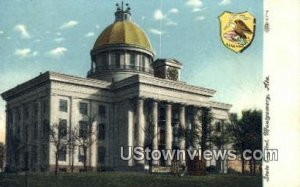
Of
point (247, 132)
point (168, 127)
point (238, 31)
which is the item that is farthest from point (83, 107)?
point (238, 31)

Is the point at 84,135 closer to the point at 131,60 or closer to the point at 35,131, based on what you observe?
the point at 35,131

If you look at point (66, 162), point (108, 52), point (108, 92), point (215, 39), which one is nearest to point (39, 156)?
point (66, 162)

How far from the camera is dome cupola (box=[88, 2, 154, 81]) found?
35156 millimetres

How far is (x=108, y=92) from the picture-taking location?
31.1 metres

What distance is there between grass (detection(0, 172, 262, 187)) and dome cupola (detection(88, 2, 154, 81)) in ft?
48.0

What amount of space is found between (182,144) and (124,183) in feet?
27.0

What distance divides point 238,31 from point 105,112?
48.6ft

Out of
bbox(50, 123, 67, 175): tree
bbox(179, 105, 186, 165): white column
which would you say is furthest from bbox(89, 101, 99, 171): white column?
bbox(179, 105, 186, 165): white column

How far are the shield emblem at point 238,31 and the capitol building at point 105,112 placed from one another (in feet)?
25.4

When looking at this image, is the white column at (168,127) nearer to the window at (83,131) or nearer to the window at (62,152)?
the window at (83,131)

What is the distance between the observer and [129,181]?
65.4ft

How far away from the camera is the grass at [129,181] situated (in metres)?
19.6

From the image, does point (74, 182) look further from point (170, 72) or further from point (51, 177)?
point (170, 72)

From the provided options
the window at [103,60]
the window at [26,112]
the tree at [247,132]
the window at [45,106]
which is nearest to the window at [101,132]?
the window at [45,106]
